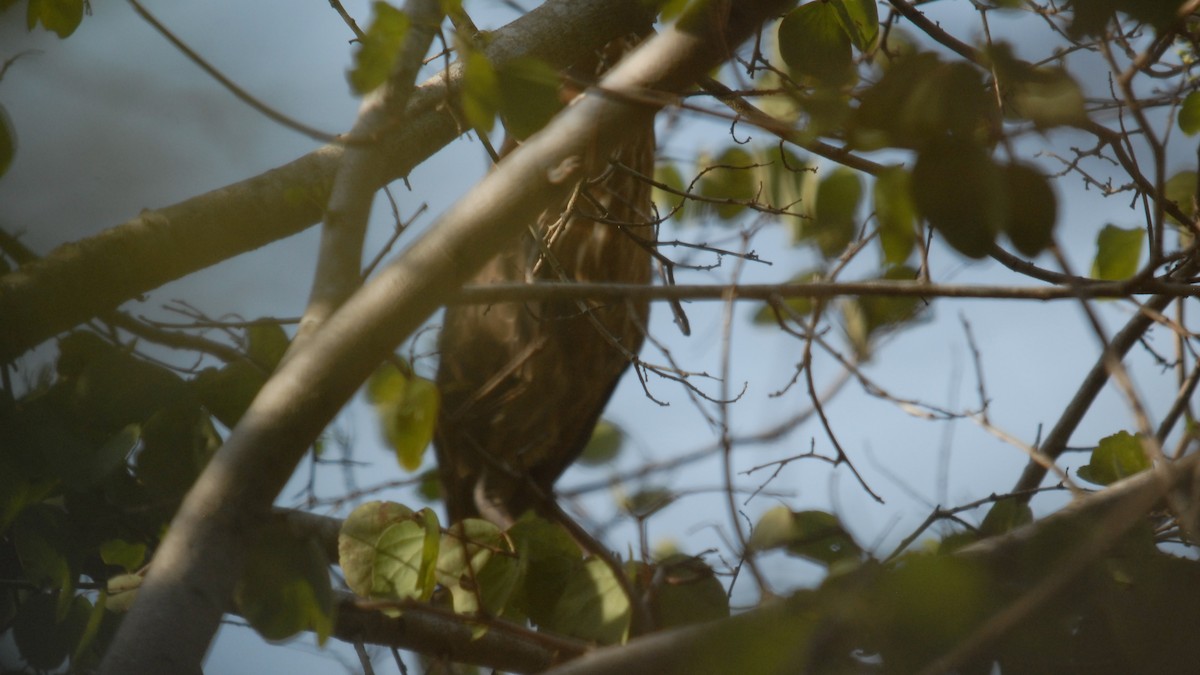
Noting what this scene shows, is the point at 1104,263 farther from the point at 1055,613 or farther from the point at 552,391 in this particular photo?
the point at 552,391

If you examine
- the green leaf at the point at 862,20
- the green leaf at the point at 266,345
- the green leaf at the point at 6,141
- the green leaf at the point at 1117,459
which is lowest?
the green leaf at the point at 1117,459

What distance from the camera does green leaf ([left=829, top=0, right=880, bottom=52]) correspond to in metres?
1.17

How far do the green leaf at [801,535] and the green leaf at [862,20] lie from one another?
0.60 metres

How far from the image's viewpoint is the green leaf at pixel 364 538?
3.45 ft

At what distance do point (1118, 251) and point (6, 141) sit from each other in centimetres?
140

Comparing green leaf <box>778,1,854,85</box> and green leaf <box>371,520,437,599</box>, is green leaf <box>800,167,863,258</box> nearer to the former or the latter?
green leaf <box>778,1,854,85</box>

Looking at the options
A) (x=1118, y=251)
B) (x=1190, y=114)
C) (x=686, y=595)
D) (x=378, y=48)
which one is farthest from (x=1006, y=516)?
(x=378, y=48)

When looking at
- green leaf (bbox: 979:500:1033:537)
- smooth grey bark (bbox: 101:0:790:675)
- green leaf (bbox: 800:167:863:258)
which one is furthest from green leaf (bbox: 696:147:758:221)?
smooth grey bark (bbox: 101:0:790:675)

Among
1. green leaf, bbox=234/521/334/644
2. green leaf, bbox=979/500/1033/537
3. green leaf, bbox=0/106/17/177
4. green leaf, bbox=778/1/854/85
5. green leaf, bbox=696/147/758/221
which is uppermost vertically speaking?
green leaf, bbox=696/147/758/221

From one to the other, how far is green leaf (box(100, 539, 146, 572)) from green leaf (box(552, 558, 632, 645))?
54 cm

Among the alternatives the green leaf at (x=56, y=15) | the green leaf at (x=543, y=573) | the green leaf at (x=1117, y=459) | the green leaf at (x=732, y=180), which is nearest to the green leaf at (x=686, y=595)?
the green leaf at (x=543, y=573)

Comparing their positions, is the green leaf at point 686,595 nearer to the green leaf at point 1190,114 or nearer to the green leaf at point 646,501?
the green leaf at point 646,501

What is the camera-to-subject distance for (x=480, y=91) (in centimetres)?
64

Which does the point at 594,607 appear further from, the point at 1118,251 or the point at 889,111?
the point at 1118,251
